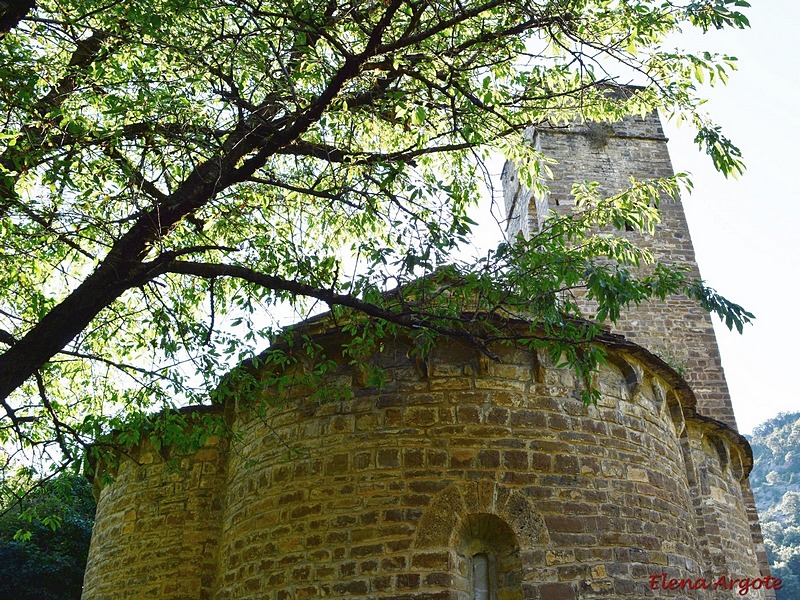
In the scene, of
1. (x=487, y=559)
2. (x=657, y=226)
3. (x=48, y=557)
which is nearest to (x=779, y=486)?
(x=657, y=226)

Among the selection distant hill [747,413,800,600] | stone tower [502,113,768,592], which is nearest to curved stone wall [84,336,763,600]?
stone tower [502,113,768,592]

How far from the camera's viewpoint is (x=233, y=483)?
714cm

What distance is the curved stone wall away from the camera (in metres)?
5.57

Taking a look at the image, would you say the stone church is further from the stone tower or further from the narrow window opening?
the stone tower

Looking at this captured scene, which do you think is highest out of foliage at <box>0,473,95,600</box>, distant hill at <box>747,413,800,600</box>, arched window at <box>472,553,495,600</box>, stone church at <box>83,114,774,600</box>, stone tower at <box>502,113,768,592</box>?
distant hill at <box>747,413,800,600</box>

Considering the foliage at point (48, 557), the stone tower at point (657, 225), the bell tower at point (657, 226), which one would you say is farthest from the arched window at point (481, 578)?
the foliage at point (48, 557)

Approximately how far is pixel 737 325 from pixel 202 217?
15.3 feet

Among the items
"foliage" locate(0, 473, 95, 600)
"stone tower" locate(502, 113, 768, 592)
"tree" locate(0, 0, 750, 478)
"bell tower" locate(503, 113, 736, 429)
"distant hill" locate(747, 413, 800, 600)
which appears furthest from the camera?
"distant hill" locate(747, 413, 800, 600)

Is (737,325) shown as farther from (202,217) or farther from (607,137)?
(607,137)

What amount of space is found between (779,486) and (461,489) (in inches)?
2928

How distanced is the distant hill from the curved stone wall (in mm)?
39401

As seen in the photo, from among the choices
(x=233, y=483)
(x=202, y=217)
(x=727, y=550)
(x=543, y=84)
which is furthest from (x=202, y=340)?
(x=727, y=550)

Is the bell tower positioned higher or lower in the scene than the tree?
higher

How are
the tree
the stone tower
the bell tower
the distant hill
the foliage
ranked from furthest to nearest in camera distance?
the distant hill
the foliage
the bell tower
the stone tower
the tree
